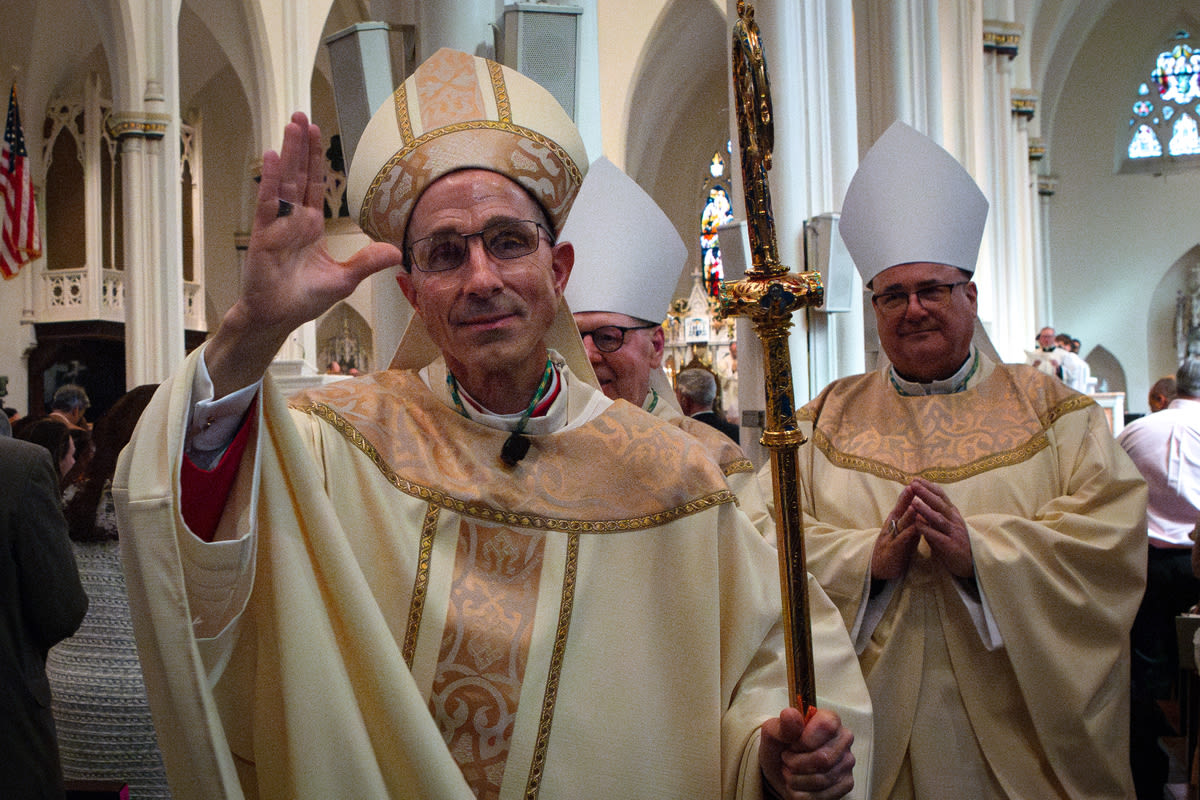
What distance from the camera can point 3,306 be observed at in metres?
15.4

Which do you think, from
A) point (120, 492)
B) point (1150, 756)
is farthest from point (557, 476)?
point (1150, 756)

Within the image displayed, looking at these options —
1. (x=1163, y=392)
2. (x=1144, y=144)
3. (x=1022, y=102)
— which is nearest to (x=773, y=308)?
(x=1163, y=392)

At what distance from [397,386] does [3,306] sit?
15.5 m

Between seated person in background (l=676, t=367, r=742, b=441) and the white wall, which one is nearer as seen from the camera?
seated person in background (l=676, t=367, r=742, b=441)

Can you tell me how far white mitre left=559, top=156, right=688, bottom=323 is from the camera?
3188mm

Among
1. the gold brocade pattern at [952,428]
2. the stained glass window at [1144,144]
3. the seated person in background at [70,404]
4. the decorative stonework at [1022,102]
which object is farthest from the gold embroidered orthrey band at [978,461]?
the stained glass window at [1144,144]

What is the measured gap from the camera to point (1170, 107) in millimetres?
23625

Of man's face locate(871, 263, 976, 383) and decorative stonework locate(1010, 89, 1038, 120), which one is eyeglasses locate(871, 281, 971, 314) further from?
decorative stonework locate(1010, 89, 1038, 120)

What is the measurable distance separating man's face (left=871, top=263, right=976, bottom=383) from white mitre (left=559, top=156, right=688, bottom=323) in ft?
1.93

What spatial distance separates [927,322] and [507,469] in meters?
1.61

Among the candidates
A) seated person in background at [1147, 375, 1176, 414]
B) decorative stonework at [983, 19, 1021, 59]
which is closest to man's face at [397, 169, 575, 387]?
seated person in background at [1147, 375, 1176, 414]

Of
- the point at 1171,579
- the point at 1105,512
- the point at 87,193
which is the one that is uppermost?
the point at 87,193

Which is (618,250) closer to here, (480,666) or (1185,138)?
(480,666)

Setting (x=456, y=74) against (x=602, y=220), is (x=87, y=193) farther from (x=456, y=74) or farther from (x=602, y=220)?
(x=456, y=74)
